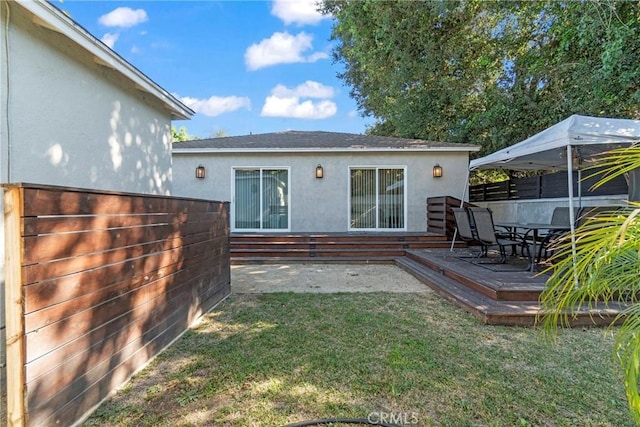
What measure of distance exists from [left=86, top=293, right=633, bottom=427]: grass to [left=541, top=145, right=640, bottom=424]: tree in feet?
4.12

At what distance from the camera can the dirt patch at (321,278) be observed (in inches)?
224

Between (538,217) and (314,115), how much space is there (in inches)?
1551

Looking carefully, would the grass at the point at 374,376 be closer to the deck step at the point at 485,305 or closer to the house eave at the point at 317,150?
the deck step at the point at 485,305

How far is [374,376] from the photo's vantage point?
2.66 meters

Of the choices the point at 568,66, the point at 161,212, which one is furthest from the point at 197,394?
the point at 568,66

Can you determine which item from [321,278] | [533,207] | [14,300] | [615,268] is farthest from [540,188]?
[14,300]

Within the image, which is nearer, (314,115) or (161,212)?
(161,212)

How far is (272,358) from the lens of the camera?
2.98 metres

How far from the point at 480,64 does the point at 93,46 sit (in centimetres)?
1179

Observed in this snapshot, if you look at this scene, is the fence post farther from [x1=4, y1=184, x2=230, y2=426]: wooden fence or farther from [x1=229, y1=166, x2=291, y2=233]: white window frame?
[x1=229, y1=166, x2=291, y2=233]: white window frame

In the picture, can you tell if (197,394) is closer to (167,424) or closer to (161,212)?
(167,424)

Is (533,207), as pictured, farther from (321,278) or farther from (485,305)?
(321,278)

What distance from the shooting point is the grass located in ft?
7.20

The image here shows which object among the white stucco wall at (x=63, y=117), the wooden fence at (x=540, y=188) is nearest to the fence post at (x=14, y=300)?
the white stucco wall at (x=63, y=117)
